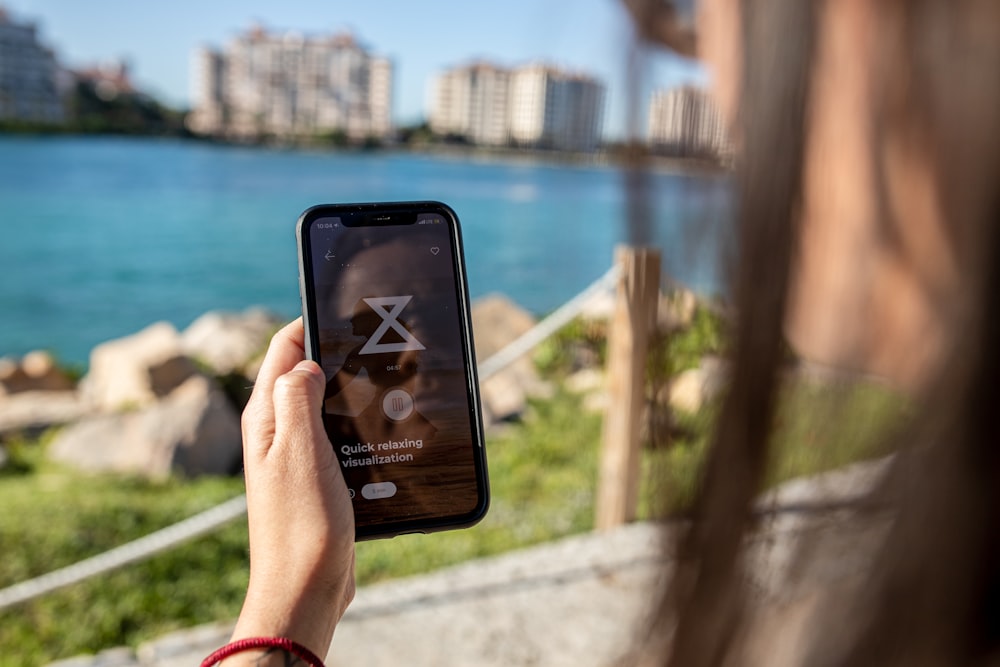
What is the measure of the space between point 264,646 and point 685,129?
0.44 meters

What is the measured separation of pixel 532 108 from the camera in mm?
521

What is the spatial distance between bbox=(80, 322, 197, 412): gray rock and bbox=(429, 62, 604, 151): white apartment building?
5.99 metres

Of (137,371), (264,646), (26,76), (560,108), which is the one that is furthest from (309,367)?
(26,76)

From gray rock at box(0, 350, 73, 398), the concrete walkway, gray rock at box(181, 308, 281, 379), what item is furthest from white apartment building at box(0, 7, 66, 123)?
the concrete walkway

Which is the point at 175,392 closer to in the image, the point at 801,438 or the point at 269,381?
the point at 269,381

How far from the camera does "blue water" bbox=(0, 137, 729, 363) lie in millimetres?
428

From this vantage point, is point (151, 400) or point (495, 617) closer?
point (495, 617)

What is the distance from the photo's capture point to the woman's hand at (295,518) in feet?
2.00

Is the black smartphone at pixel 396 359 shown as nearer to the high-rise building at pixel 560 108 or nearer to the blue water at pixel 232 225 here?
the blue water at pixel 232 225

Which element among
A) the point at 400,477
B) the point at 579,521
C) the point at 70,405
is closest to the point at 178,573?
the point at 579,521

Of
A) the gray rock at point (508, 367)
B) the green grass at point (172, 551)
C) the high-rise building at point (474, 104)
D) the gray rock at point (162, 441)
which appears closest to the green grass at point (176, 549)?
the green grass at point (172, 551)

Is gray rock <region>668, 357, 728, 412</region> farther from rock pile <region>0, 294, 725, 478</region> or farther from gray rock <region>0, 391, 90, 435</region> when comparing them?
gray rock <region>0, 391, 90, 435</region>

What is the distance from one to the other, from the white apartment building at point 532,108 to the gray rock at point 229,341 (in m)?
6.15

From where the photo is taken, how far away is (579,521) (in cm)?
354
